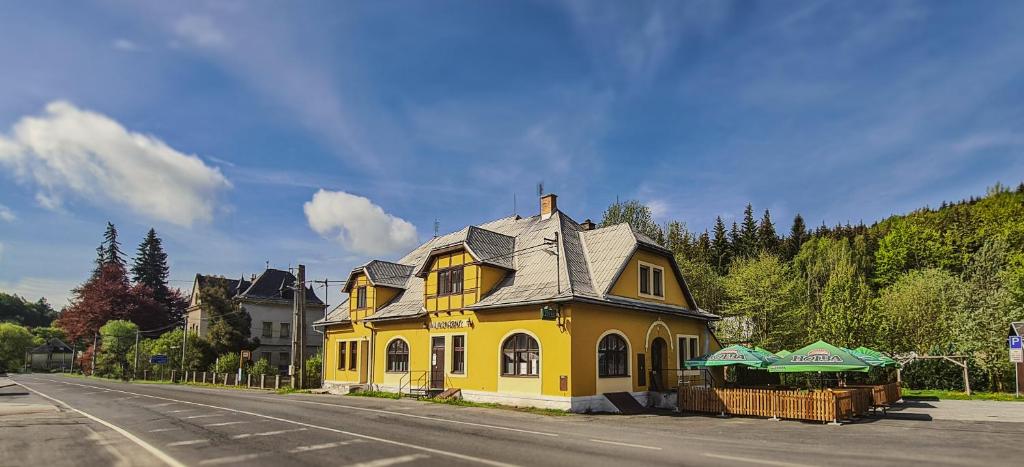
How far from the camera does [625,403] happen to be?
24.2 metres

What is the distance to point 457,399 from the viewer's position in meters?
26.4

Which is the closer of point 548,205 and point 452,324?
point 452,324

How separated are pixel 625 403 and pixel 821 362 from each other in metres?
7.48

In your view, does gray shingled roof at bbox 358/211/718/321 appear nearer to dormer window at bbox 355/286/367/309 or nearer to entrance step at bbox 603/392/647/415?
dormer window at bbox 355/286/367/309

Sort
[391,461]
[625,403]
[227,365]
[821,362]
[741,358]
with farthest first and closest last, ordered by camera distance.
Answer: [227,365], [625,403], [741,358], [821,362], [391,461]

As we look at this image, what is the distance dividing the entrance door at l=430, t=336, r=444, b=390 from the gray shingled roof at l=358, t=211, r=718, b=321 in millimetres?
1695

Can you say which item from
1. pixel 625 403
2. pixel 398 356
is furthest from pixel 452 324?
pixel 625 403

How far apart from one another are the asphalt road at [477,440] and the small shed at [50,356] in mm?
108240

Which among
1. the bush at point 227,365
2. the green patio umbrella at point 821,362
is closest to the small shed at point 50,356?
the bush at point 227,365

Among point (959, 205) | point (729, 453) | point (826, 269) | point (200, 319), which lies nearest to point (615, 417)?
point (729, 453)

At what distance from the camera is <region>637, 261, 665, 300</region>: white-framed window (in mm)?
27359

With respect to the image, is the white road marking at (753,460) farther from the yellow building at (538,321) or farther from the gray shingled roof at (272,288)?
the gray shingled roof at (272,288)

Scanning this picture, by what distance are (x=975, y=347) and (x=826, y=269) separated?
88.0ft

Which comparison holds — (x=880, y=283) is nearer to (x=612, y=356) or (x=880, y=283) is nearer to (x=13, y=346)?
(x=612, y=356)
